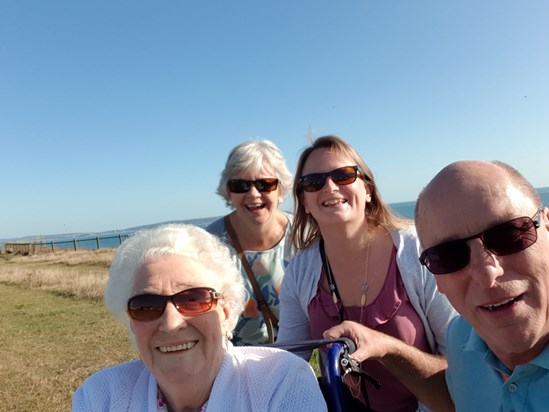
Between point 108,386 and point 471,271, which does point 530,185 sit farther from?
point 108,386

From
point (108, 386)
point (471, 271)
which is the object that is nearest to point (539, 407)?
point (471, 271)

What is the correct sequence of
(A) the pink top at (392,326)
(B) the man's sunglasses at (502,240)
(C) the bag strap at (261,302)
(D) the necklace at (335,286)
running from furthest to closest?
(C) the bag strap at (261,302)
(D) the necklace at (335,286)
(A) the pink top at (392,326)
(B) the man's sunglasses at (502,240)

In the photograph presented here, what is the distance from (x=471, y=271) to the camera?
141 cm

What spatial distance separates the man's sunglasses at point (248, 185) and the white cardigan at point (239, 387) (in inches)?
55.9

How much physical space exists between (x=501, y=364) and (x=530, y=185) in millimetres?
684

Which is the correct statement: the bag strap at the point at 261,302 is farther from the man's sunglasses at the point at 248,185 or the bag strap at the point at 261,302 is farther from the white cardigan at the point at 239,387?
the white cardigan at the point at 239,387

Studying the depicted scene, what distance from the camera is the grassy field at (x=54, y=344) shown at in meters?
6.24

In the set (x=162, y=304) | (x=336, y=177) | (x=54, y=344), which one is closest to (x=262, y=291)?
(x=336, y=177)

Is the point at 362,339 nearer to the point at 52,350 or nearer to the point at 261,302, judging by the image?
the point at 261,302

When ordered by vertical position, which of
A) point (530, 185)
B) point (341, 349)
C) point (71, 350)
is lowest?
point (71, 350)

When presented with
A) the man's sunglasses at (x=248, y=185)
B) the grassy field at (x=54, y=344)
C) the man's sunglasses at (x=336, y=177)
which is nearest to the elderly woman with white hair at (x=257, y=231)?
the man's sunglasses at (x=248, y=185)

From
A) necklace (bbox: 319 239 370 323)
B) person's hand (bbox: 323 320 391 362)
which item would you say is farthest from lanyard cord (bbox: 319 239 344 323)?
person's hand (bbox: 323 320 391 362)

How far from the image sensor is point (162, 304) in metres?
1.78

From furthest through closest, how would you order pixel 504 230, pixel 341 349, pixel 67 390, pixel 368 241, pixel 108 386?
pixel 67 390, pixel 368 241, pixel 108 386, pixel 341 349, pixel 504 230
